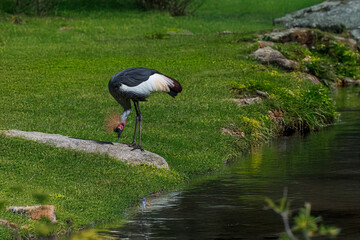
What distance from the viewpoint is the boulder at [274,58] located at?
85.6 ft

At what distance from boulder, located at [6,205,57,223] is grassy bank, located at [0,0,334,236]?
169mm

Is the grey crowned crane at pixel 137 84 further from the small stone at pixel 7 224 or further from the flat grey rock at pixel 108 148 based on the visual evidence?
the small stone at pixel 7 224

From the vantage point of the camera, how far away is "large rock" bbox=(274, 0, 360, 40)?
35062 mm

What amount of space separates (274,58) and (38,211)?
16.9 metres

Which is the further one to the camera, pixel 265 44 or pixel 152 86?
pixel 265 44

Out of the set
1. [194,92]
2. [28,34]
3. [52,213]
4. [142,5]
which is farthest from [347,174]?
[142,5]

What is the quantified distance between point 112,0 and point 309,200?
31850mm

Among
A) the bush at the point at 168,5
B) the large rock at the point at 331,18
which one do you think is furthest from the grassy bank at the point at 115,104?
the bush at the point at 168,5

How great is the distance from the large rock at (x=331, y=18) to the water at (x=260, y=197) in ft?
58.9

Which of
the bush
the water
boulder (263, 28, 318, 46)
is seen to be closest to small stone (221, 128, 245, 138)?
the water

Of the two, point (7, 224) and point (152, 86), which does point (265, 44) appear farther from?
point (7, 224)

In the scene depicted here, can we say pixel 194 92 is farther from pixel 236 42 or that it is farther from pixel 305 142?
pixel 236 42

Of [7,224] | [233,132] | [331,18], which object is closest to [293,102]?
[233,132]

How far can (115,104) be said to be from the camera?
64.1 feet
